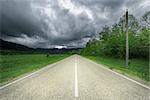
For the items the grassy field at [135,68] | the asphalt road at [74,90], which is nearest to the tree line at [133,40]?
the grassy field at [135,68]

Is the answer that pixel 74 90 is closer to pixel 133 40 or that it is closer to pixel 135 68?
pixel 135 68

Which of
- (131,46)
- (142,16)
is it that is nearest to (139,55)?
(131,46)

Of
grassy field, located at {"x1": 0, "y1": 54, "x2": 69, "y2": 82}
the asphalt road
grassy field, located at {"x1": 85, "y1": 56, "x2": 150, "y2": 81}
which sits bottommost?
grassy field, located at {"x1": 0, "y1": 54, "x2": 69, "y2": 82}

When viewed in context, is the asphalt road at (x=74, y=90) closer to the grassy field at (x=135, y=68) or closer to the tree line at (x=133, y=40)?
the grassy field at (x=135, y=68)

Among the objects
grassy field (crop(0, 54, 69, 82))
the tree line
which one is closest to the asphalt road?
grassy field (crop(0, 54, 69, 82))

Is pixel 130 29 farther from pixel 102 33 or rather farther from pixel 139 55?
pixel 102 33

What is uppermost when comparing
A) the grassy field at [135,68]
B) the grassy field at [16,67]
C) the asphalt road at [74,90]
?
the asphalt road at [74,90]

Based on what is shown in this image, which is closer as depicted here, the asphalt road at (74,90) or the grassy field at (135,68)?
the asphalt road at (74,90)

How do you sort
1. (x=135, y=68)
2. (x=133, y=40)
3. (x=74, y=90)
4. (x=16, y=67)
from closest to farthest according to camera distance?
(x=74, y=90) < (x=135, y=68) < (x=16, y=67) < (x=133, y=40)

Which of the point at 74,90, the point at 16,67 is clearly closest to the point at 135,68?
the point at 16,67

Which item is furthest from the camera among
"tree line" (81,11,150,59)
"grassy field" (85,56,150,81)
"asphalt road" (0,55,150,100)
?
"tree line" (81,11,150,59)

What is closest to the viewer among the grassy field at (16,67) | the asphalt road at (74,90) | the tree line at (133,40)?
the asphalt road at (74,90)

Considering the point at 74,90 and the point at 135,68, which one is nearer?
the point at 74,90

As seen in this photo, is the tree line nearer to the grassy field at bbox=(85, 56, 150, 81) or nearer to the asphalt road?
the grassy field at bbox=(85, 56, 150, 81)
